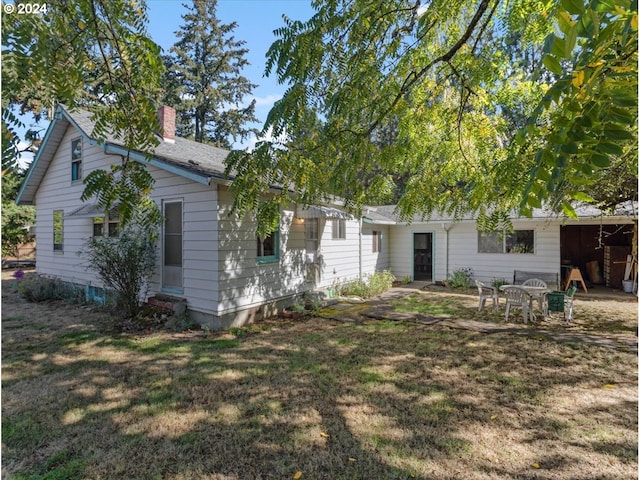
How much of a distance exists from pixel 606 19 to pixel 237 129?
108 ft

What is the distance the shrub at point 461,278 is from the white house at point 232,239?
10.5 inches

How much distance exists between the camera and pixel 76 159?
36.5 ft

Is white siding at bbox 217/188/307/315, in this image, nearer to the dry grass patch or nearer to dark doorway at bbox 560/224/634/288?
the dry grass patch

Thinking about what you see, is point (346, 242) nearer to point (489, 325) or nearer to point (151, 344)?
point (489, 325)

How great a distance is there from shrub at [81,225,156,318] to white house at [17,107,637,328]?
1.26 ft

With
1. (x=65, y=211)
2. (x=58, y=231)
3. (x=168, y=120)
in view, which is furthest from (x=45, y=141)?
(x=168, y=120)

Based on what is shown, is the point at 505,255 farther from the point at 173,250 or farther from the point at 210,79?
the point at 210,79

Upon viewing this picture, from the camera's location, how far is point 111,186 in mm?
2248

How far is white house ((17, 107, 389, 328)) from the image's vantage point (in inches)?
302

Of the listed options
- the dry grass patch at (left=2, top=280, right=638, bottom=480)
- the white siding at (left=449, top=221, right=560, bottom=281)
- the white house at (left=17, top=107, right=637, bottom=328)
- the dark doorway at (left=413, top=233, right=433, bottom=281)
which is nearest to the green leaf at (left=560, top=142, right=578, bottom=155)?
the dry grass patch at (left=2, top=280, right=638, bottom=480)

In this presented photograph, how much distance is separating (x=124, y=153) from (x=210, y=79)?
25751 millimetres

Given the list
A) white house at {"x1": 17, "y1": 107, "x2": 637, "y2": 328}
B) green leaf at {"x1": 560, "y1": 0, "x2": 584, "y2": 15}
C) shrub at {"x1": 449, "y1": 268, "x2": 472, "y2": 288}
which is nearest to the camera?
green leaf at {"x1": 560, "y1": 0, "x2": 584, "y2": 15}

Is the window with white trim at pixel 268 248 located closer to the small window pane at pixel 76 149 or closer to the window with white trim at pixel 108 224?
the window with white trim at pixel 108 224

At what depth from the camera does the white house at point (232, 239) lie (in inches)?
305
